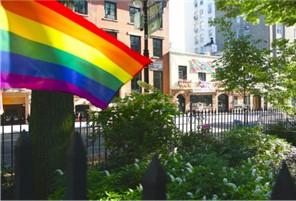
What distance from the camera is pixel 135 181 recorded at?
16.7ft

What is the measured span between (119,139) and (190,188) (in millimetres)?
2842

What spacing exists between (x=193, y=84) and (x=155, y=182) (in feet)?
152

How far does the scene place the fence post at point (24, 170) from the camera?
1968 mm

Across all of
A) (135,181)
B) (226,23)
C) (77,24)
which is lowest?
(135,181)

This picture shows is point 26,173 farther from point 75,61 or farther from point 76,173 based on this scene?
point 75,61

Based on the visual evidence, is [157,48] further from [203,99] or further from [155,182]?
[155,182]

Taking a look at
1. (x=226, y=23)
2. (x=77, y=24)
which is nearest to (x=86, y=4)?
(x=226, y=23)

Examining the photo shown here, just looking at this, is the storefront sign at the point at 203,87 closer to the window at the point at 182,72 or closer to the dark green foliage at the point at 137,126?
the window at the point at 182,72

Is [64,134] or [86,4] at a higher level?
[86,4]

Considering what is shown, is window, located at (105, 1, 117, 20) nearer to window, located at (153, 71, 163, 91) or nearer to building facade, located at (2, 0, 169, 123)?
building facade, located at (2, 0, 169, 123)

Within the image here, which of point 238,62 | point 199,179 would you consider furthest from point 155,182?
point 238,62

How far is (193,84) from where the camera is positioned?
47906 millimetres

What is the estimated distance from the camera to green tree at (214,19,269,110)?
45.5ft

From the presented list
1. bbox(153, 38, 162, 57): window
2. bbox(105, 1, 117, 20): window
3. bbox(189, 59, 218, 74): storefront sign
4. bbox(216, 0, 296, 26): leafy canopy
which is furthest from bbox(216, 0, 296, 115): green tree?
bbox(189, 59, 218, 74): storefront sign
